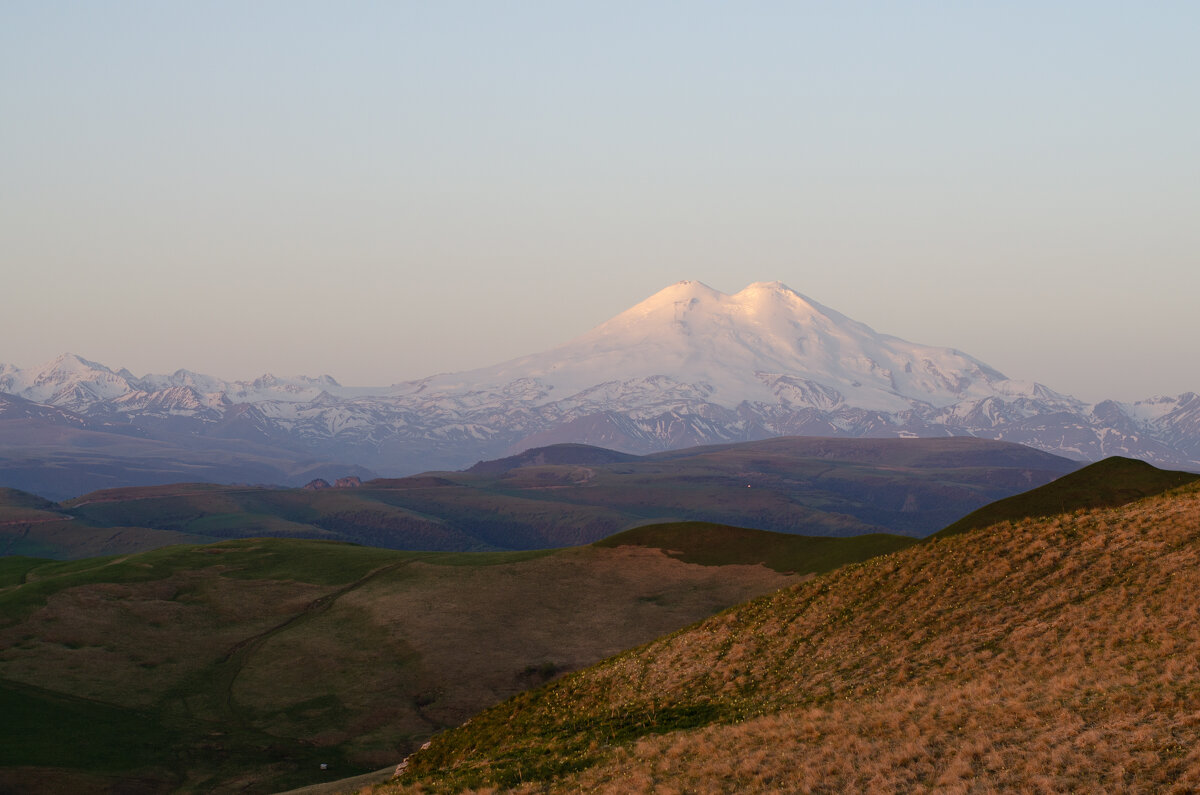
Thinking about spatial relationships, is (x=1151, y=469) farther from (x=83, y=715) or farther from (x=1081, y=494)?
(x=83, y=715)

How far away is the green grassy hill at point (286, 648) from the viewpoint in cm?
8094

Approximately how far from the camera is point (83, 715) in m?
89.2

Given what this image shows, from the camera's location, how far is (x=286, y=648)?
10694 centimetres

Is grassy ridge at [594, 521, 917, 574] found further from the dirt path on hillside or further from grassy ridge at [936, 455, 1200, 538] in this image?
the dirt path on hillside

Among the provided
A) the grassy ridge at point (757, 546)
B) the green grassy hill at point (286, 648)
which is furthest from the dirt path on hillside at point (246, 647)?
the grassy ridge at point (757, 546)

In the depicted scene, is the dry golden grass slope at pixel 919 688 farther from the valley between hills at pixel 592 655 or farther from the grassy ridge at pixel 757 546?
the grassy ridge at pixel 757 546

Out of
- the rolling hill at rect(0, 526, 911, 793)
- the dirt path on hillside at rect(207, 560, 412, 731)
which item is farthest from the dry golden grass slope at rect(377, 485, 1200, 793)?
the dirt path on hillside at rect(207, 560, 412, 731)

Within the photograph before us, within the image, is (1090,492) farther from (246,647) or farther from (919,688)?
(246,647)

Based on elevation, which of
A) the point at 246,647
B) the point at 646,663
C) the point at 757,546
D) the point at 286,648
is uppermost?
the point at 646,663

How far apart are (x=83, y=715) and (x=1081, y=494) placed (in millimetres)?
92779

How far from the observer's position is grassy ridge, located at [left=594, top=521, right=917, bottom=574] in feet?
389

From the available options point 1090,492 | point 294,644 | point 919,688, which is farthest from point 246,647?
point 1090,492

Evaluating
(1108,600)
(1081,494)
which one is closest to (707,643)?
(1108,600)

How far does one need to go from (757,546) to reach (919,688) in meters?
88.3
